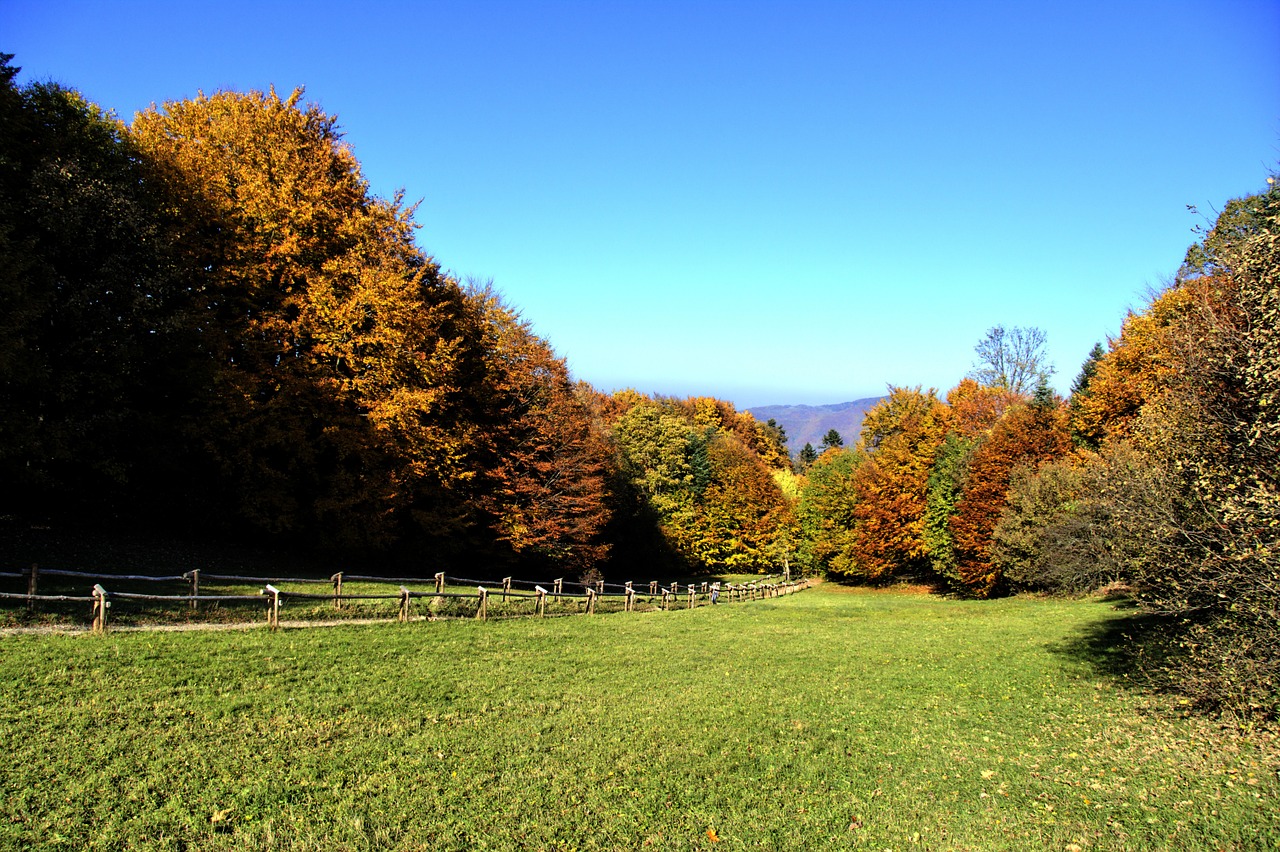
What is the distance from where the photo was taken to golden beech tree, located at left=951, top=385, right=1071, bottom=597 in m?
42.8

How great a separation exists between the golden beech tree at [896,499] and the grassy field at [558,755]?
120 ft

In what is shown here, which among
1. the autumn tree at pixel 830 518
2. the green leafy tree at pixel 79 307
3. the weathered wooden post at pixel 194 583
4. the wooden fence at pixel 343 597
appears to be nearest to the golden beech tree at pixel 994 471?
the autumn tree at pixel 830 518

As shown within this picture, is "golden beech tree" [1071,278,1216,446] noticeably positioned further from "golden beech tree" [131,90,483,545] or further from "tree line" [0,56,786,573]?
"golden beech tree" [131,90,483,545]

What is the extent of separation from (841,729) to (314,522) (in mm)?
21581

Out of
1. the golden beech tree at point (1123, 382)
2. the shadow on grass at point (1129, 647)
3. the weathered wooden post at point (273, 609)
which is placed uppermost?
the golden beech tree at point (1123, 382)

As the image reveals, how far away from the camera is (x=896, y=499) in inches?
Result: 2032

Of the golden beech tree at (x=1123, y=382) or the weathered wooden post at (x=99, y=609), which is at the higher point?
the golden beech tree at (x=1123, y=382)

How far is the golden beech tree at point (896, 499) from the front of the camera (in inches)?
2016

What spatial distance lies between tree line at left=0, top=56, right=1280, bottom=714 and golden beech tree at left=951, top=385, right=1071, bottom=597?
0.22 metres

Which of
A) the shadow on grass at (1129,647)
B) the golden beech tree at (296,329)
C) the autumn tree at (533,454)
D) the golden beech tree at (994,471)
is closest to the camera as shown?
the shadow on grass at (1129,647)

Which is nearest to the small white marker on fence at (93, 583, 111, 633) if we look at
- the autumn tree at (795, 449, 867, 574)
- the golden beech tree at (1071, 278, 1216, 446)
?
the golden beech tree at (1071, 278, 1216, 446)

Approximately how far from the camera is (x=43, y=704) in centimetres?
881

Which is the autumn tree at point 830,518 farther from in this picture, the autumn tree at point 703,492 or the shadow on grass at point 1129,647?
the shadow on grass at point 1129,647

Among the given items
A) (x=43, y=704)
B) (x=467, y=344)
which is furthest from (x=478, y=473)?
(x=43, y=704)
